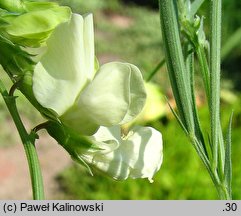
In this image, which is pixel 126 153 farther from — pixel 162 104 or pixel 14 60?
pixel 162 104

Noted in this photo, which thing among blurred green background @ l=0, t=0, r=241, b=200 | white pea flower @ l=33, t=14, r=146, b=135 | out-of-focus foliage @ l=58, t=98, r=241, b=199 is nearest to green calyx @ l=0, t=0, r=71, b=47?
white pea flower @ l=33, t=14, r=146, b=135

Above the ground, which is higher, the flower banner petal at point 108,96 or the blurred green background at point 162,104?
the flower banner petal at point 108,96

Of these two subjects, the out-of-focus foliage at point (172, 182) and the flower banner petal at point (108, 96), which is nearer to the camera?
the flower banner petal at point (108, 96)

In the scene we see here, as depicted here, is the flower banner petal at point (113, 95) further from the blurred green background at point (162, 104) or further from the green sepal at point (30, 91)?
the blurred green background at point (162, 104)

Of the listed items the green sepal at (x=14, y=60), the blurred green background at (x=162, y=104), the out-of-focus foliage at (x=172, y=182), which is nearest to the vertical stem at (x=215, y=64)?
the green sepal at (x=14, y=60)

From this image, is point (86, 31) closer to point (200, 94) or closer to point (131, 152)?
point (131, 152)

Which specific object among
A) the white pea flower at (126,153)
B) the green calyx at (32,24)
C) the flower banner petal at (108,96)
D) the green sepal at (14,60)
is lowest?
the white pea flower at (126,153)
